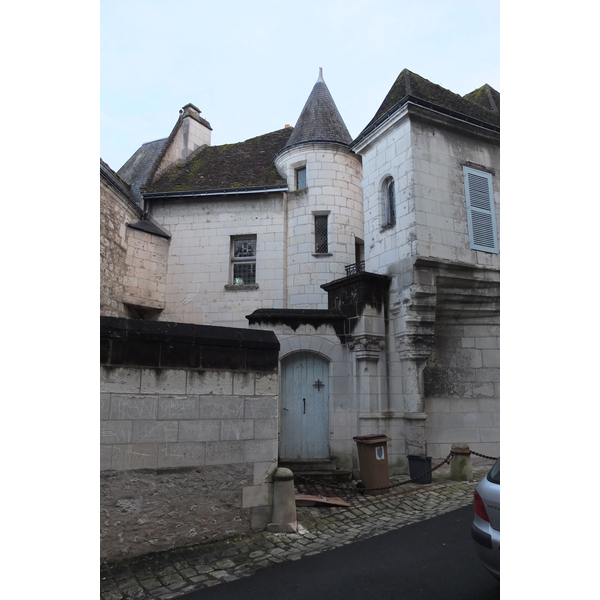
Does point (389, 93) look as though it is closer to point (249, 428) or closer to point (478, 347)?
point (478, 347)

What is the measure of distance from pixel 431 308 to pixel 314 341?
7.68ft

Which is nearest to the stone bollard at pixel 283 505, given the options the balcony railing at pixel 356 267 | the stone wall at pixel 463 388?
the stone wall at pixel 463 388

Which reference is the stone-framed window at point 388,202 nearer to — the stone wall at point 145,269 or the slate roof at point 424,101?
the slate roof at point 424,101

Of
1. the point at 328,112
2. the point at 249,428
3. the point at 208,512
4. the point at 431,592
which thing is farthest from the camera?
the point at 328,112

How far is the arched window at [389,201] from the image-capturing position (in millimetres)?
9758

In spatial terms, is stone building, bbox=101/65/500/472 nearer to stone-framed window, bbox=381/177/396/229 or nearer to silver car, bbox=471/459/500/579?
stone-framed window, bbox=381/177/396/229

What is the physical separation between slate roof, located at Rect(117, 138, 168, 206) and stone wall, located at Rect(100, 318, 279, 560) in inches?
376

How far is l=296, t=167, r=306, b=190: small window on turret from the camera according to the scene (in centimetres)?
1309

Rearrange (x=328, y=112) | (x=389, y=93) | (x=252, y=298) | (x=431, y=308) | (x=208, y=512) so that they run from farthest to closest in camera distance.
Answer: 1. (x=328, y=112)
2. (x=252, y=298)
3. (x=389, y=93)
4. (x=431, y=308)
5. (x=208, y=512)

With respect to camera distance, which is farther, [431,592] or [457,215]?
[457,215]

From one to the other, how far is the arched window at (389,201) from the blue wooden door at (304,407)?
3.31 metres

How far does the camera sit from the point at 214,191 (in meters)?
12.8

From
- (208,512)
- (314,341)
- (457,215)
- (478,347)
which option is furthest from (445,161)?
(208,512)

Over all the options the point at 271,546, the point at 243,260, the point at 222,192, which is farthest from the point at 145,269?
the point at 271,546
